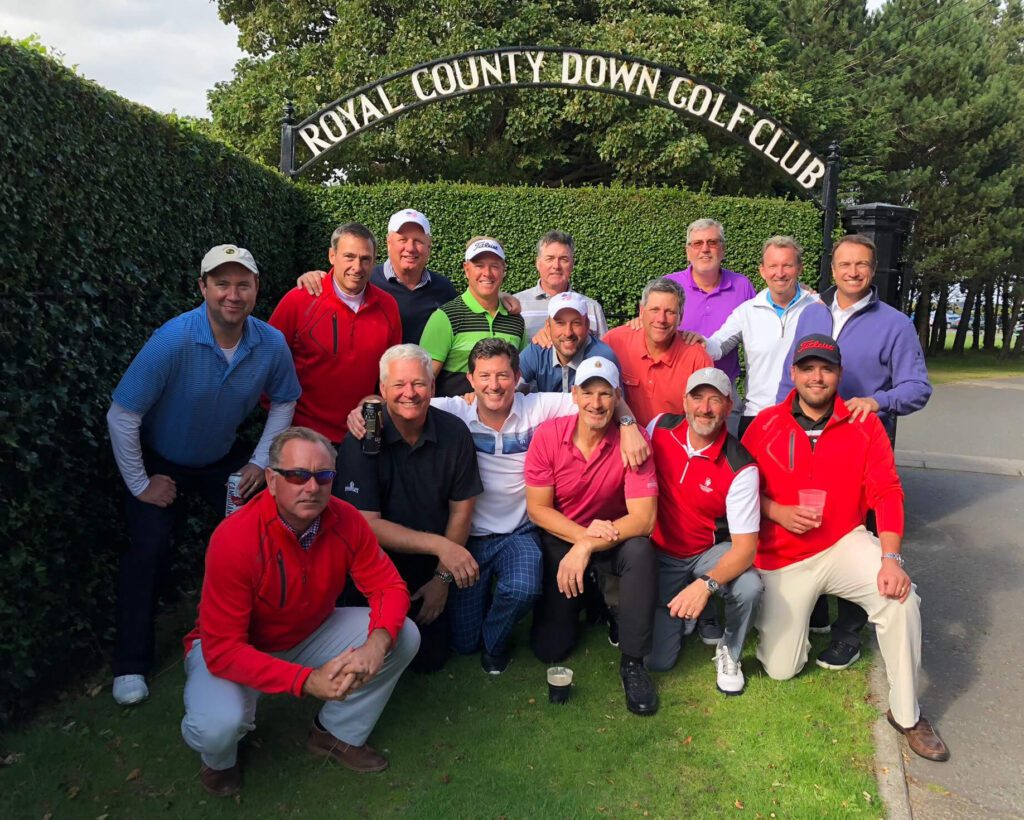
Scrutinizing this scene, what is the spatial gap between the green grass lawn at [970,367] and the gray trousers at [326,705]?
19.8 meters

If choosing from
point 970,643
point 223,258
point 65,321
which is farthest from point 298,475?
point 970,643

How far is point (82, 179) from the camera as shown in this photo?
3.68 meters

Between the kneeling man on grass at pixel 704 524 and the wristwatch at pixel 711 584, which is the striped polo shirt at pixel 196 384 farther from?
the wristwatch at pixel 711 584

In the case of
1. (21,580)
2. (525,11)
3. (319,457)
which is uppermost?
(525,11)

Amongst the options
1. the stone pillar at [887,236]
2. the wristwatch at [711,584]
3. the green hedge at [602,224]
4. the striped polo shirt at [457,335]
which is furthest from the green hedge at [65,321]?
the green hedge at [602,224]

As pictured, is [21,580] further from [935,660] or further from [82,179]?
[935,660]

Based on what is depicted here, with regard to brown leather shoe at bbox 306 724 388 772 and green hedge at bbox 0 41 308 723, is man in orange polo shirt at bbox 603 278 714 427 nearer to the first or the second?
brown leather shoe at bbox 306 724 388 772

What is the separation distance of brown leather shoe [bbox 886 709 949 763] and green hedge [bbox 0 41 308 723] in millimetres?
3956

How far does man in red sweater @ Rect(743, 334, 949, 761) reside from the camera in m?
3.87

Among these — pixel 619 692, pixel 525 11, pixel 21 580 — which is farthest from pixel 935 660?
pixel 525 11

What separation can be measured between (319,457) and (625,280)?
8745mm

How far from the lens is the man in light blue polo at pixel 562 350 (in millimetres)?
4270

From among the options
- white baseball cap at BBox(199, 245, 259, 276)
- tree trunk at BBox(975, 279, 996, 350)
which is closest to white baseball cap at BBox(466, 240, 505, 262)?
white baseball cap at BBox(199, 245, 259, 276)

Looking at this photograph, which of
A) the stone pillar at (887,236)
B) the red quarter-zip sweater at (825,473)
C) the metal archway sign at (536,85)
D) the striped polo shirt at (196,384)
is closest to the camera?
the striped polo shirt at (196,384)
